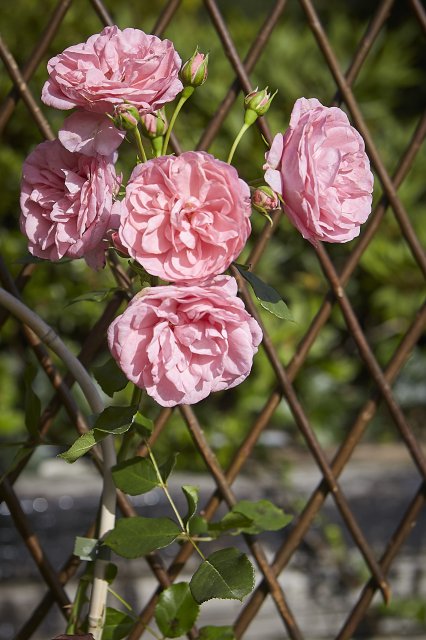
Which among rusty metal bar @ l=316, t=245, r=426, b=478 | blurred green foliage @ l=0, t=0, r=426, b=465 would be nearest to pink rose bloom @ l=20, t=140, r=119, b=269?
rusty metal bar @ l=316, t=245, r=426, b=478

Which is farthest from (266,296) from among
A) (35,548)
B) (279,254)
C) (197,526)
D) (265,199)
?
(279,254)

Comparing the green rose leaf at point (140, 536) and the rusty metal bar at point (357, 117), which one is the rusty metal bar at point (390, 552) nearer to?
the rusty metal bar at point (357, 117)

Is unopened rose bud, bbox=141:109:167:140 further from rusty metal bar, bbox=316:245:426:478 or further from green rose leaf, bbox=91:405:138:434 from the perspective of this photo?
rusty metal bar, bbox=316:245:426:478

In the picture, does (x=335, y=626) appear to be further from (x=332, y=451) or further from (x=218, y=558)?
(x=218, y=558)

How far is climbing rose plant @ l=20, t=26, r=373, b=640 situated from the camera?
708 mm

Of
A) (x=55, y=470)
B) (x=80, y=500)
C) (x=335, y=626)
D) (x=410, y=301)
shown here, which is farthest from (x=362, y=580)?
(x=410, y=301)

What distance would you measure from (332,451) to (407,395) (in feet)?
1.17

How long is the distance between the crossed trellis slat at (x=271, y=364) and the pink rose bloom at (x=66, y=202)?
285 millimetres

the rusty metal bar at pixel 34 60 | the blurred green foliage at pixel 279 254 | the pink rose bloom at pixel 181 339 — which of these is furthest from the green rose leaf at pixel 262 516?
the blurred green foliage at pixel 279 254

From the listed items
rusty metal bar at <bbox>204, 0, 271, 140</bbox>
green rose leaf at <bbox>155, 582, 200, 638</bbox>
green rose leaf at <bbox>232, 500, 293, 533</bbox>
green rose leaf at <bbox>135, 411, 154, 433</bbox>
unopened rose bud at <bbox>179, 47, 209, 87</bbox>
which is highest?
rusty metal bar at <bbox>204, 0, 271, 140</bbox>

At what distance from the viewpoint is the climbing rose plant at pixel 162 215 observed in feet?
2.32

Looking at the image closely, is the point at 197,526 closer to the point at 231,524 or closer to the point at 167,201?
the point at 231,524

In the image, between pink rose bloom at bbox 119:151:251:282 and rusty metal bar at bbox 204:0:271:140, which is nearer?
pink rose bloom at bbox 119:151:251:282

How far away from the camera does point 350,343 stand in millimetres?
3262
